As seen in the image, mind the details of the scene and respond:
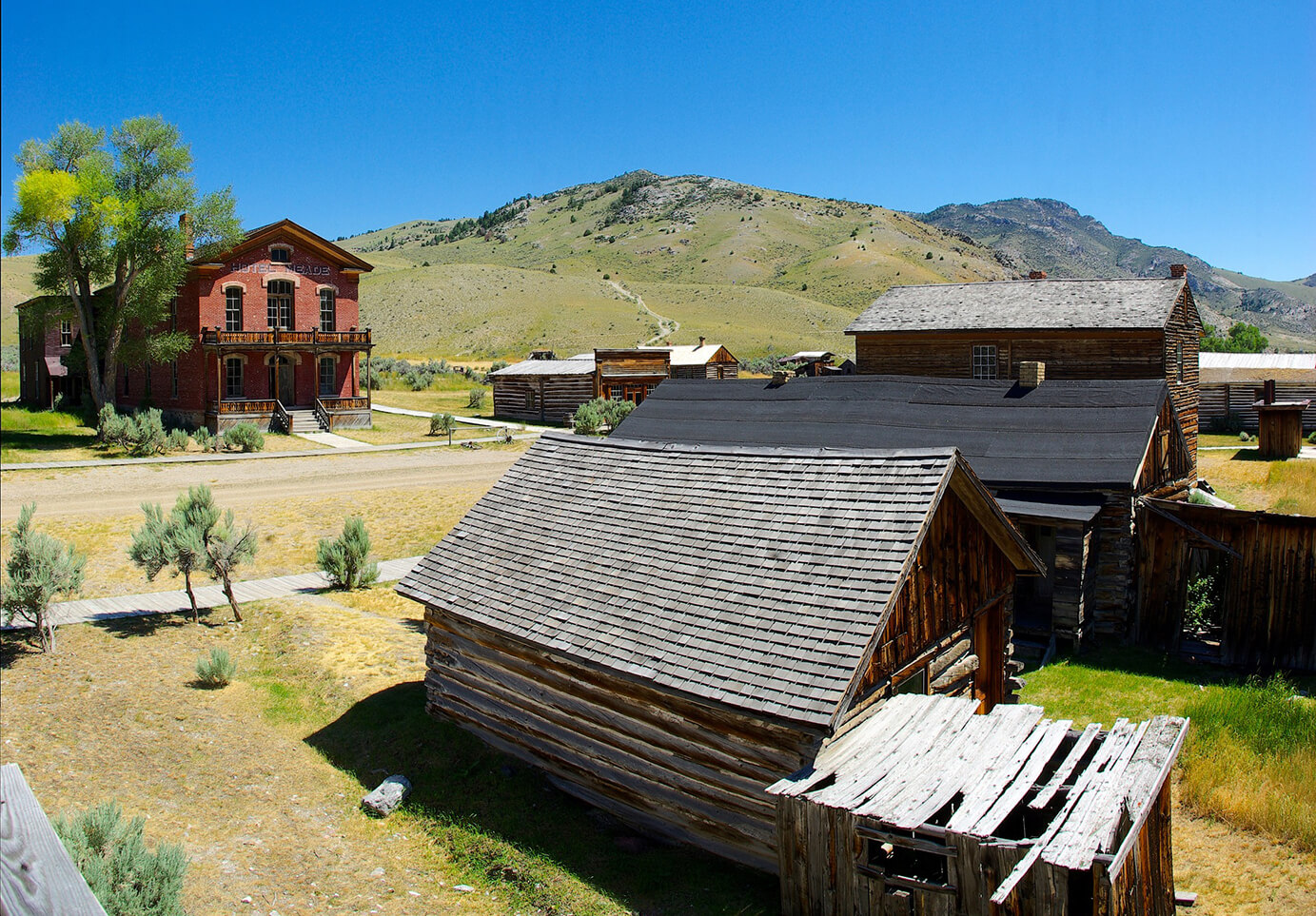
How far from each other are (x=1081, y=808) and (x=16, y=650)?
536 inches

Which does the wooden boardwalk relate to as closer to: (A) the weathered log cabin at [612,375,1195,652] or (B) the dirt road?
(B) the dirt road

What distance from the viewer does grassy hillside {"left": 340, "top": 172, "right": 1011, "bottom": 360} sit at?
310 ft

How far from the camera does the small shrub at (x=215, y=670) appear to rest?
39.4 feet

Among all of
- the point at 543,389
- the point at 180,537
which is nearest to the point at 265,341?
the point at 543,389

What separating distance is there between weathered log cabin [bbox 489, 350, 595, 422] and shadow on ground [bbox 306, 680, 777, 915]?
30.3m

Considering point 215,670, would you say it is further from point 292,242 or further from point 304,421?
point 292,242

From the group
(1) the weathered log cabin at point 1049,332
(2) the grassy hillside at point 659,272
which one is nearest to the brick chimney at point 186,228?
(1) the weathered log cabin at point 1049,332

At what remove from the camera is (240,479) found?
25.9m

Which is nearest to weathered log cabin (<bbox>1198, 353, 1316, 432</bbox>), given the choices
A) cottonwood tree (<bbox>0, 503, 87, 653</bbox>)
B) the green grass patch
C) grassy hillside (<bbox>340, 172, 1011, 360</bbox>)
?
the green grass patch

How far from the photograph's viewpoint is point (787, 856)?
22.3ft

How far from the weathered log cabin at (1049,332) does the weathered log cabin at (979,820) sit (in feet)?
67.0

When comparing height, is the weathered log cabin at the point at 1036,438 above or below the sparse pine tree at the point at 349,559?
above

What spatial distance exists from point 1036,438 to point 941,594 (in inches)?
342

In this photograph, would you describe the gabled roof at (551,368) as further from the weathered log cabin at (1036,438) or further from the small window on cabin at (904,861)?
the small window on cabin at (904,861)
